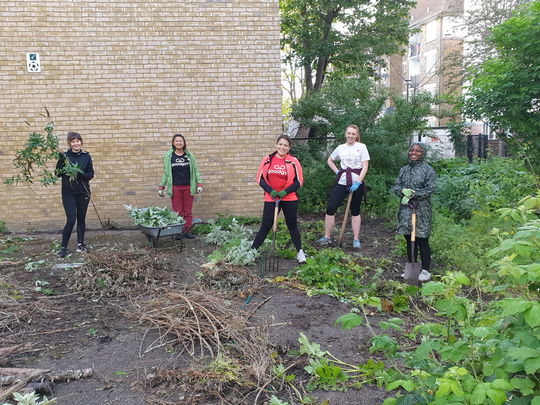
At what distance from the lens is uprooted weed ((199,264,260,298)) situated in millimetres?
5689

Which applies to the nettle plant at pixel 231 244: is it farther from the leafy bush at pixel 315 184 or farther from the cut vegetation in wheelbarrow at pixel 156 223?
the leafy bush at pixel 315 184

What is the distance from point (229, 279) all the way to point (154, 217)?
211 cm

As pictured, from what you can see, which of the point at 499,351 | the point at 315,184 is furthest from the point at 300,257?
the point at 499,351

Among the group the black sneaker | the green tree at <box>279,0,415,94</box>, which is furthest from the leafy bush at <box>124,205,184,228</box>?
the green tree at <box>279,0,415,94</box>

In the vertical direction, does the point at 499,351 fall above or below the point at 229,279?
above

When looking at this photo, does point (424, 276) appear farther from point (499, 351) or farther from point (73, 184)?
point (73, 184)

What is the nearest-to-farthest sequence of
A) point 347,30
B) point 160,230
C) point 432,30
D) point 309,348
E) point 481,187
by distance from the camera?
point 309,348
point 160,230
point 481,187
point 347,30
point 432,30

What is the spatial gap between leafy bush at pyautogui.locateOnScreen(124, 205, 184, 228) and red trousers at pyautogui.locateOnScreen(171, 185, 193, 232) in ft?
1.80

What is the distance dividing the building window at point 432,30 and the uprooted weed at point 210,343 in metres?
40.5

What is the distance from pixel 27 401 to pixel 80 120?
660cm

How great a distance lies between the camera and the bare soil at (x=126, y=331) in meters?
3.54

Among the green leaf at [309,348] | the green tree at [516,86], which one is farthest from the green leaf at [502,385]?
the green tree at [516,86]

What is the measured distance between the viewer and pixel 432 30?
4062 cm

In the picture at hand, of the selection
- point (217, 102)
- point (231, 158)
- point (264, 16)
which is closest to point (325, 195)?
point (231, 158)
